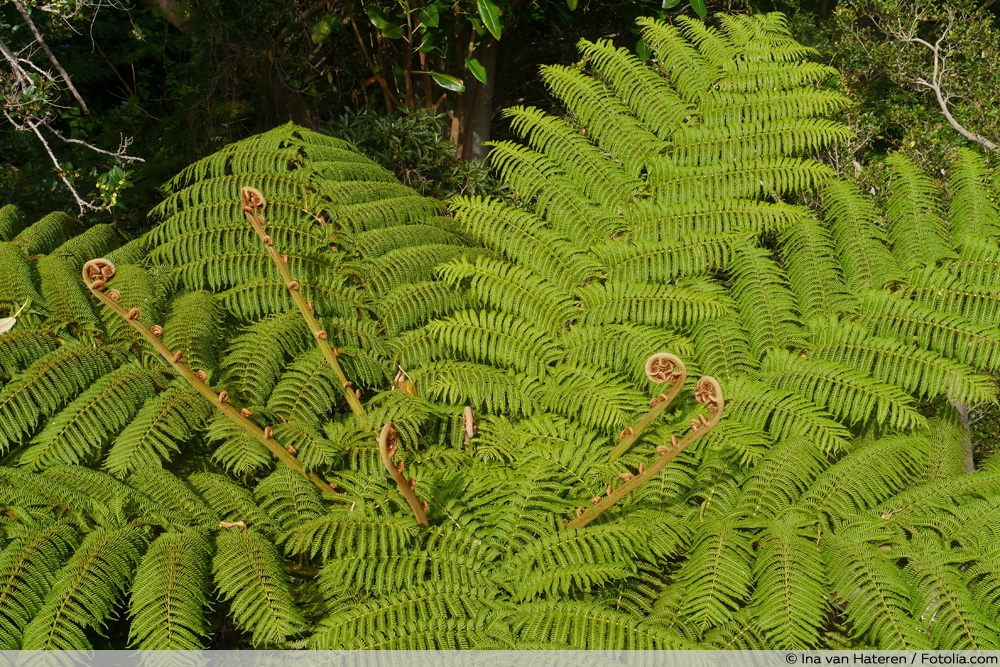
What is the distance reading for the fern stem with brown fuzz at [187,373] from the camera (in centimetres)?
210

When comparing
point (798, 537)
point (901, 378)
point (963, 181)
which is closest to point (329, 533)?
point (798, 537)

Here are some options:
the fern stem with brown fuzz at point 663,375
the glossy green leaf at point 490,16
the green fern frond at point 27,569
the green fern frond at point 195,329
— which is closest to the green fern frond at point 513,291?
the green fern frond at point 195,329

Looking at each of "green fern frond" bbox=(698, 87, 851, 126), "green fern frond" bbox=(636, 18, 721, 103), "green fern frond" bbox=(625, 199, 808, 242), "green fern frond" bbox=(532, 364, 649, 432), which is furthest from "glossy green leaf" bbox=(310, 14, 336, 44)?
"green fern frond" bbox=(532, 364, 649, 432)

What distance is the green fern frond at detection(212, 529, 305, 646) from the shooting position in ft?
6.75

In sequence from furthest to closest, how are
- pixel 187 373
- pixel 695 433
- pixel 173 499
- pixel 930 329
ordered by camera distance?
pixel 930 329 < pixel 173 499 < pixel 187 373 < pixel 695 433

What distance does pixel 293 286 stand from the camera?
2.45 metres

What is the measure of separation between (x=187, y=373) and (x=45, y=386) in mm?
585

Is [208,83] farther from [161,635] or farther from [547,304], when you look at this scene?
[161,635]

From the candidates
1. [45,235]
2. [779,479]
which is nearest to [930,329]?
[779,479]

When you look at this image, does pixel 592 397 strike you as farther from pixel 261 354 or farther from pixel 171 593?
pixel 171 593

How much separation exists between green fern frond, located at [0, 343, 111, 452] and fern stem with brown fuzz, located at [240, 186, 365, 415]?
62cm

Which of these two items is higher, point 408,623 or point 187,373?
point 187,373

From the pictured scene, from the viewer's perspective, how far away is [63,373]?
2.52 meters

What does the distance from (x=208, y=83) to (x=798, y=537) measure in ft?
16.4
